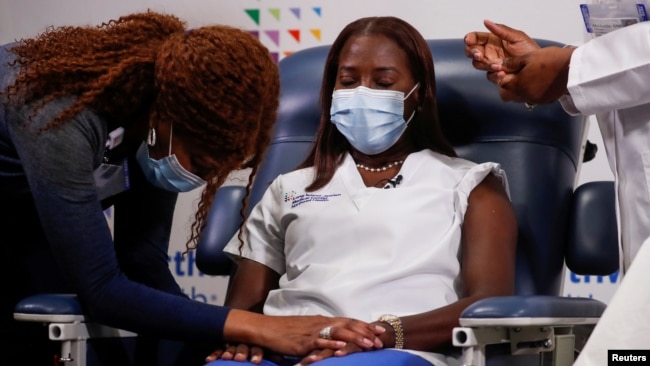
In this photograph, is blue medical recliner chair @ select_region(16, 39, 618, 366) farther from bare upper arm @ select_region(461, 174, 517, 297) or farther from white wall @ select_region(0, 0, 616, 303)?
white wall @ select_region(0, 0, 616, 303)

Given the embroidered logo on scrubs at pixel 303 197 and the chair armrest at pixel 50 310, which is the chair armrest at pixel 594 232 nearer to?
the embroidered logo on scrubs at pixel 303 197

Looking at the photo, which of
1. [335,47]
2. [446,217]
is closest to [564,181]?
[446,217]

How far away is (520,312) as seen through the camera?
1.59m

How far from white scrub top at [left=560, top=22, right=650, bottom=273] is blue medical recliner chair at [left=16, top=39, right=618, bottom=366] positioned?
13.3 inches

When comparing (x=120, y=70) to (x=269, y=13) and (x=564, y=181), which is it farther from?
(x=269, y=13)

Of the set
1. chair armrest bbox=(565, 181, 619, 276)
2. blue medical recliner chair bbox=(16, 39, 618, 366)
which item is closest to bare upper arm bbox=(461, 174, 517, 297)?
blue medical recliner chair bbox=(16, 39, 618, 366)

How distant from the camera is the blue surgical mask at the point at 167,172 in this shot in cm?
196

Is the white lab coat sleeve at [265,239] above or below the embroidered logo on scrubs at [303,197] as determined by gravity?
below

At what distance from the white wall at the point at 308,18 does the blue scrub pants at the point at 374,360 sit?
1243 mm

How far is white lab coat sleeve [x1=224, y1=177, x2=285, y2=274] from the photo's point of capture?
7.36 ft

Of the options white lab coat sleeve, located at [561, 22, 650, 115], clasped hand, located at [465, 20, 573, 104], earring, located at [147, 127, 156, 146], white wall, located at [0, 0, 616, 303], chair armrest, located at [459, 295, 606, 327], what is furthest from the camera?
white wall, located at [0, 0, 616, 303]

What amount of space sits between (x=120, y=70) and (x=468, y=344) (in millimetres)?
831

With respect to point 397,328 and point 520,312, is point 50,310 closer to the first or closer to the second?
point 397,328

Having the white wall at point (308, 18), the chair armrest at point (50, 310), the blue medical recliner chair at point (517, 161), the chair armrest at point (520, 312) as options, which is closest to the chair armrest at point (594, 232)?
the blue medical recliner chair at point (517, 161)
